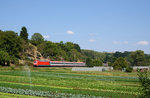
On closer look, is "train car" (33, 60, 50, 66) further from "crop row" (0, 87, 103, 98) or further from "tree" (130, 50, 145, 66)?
"tree" (130, 50, 145, 66)

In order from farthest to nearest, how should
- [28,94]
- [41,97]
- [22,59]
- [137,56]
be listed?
1. [137,56]
2. [22,59]
3. [28,94]
4. [41,97]

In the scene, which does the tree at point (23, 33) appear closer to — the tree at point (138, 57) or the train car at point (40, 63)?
the train car at point (40, 63)

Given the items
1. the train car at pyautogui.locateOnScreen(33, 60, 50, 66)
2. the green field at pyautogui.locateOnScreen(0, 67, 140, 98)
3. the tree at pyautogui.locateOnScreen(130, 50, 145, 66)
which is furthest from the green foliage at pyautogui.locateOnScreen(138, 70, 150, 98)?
the tree at pyautogui.locateOnScreen(130, 50, 145, 66)

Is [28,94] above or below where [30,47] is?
below

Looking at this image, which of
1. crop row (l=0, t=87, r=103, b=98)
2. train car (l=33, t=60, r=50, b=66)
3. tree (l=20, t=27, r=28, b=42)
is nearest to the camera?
crop row (l=0, t=87, r=103, b=98)

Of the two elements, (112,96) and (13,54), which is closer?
(112,96)

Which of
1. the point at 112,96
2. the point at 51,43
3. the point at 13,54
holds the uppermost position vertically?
the point at 51,43

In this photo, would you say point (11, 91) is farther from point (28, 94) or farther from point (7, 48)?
point (7, 48)

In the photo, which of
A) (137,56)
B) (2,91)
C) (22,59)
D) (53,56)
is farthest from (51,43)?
Result: (2,91)

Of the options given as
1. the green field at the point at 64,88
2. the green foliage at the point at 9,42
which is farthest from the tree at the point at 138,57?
the green field at the point at 64,88

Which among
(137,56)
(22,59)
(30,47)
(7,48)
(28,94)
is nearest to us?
(28,94)

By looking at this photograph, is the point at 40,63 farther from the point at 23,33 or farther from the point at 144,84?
the point at 144,84

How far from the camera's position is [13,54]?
89.1 meters

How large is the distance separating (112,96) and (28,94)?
9.10 meters
